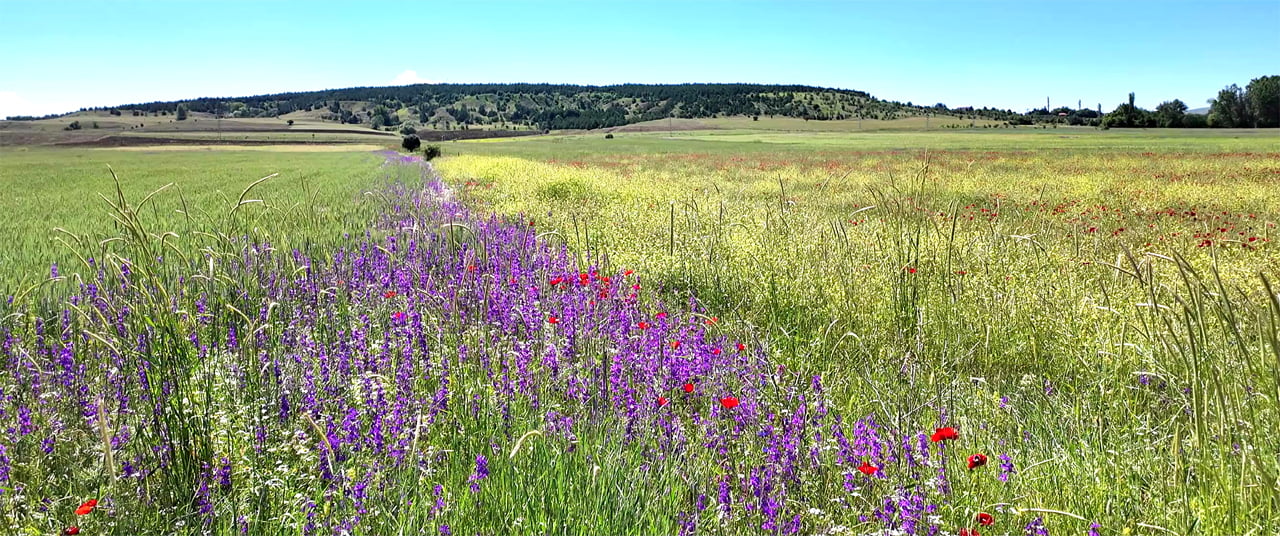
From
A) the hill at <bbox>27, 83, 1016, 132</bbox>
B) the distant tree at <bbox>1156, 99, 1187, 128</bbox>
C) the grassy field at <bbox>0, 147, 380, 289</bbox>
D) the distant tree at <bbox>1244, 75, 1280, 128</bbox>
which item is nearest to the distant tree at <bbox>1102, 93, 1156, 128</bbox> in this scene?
the distant tree at <bbox>1156, 99, 1187, 128</bbox>

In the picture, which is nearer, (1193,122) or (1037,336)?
(1037,336)

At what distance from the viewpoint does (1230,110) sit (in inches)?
3723

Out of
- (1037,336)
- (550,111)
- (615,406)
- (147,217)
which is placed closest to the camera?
(615,406)

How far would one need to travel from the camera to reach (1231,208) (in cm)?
1266

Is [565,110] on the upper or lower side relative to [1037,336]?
upper

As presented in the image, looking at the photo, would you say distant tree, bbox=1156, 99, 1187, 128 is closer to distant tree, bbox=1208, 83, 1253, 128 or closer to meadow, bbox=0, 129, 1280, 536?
distant tree, bbox=1208, 83, 1253, 128

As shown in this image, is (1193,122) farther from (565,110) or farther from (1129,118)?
(565,110)

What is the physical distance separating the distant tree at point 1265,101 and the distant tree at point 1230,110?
1.07 m

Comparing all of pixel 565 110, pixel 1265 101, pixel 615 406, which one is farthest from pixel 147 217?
pixel 565 110

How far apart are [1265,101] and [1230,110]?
15.5 feet

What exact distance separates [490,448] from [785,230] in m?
5.16

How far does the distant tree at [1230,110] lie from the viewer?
93.2 meters

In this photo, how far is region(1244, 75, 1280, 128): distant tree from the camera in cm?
8869

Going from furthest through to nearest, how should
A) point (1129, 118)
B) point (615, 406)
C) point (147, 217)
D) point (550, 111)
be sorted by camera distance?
point (550, 111) < point (1129, 118) < point (147, 217) < point (615, 406)
